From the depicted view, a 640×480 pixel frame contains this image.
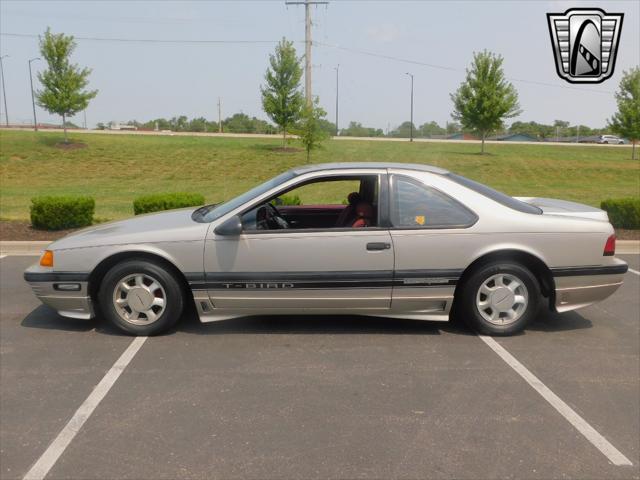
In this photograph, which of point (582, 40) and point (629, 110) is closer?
point (582, 40)

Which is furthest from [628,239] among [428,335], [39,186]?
[39,186]

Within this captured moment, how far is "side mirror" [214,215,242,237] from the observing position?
174 inches

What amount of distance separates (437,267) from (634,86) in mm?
37663

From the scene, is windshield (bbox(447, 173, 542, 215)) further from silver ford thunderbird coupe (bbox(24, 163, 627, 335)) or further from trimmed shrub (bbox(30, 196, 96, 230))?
trimmed shrub (bbox(30, 196, 96, 230))

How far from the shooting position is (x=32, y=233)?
364 inches

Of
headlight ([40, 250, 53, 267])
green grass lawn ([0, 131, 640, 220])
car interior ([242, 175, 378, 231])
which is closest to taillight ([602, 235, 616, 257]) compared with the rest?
car interior ([242, 175, 378, 231])

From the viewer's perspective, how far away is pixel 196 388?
147 inches

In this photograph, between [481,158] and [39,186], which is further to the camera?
[481,158]

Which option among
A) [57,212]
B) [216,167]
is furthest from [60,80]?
[57,212]

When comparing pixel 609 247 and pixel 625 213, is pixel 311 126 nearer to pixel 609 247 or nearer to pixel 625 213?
pixel 625 213

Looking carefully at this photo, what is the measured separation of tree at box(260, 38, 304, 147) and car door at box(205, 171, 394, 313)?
28.8 meters

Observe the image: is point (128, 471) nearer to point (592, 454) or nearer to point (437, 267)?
point (592, 454)

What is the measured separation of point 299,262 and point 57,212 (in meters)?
6.51

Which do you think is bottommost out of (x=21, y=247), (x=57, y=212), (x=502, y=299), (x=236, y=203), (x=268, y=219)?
(x=21, y=247)
